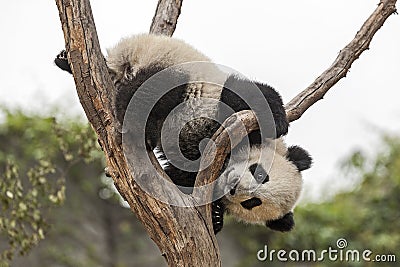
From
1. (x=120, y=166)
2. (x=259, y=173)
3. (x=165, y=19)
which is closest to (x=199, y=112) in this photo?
(x=259, y=173)

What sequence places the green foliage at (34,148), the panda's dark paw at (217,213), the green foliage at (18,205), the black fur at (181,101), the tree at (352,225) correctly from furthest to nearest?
1. the tree at (352,225)
2. the green foliage at (34,148)
3. the green foliage at (18,205)
4. the panda's dark paw at (217,213)
5. the black fur at (181,101)

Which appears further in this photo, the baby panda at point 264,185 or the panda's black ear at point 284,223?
the panda's black ear at point 284,223

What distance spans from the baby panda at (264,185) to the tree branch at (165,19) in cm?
108

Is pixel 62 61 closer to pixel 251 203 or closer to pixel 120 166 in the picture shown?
pixel 120 166

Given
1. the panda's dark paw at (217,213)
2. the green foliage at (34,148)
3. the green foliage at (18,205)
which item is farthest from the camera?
the green foliage at (34,148)

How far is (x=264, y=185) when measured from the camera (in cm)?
323

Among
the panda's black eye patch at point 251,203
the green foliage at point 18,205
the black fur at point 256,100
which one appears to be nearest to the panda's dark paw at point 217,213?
the panda's black eye patch at point 251,203

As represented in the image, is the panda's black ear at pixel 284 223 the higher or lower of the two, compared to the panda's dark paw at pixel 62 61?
lower

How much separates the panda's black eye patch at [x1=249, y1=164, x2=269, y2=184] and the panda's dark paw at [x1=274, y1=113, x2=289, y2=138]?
0.28 m

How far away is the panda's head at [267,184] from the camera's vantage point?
3188 mm

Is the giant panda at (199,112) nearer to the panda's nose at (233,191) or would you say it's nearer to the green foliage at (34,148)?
the panda's nose at (233,191)

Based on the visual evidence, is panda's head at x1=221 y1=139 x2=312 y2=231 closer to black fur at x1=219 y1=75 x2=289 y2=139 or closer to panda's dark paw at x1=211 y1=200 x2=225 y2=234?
panda's dark paw at x1=211 y1=200 x2=225 y2=234

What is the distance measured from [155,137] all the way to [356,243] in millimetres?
4568

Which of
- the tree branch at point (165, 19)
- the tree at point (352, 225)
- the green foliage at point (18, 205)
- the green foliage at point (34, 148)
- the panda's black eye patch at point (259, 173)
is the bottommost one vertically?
the tree at point (352, 225)
